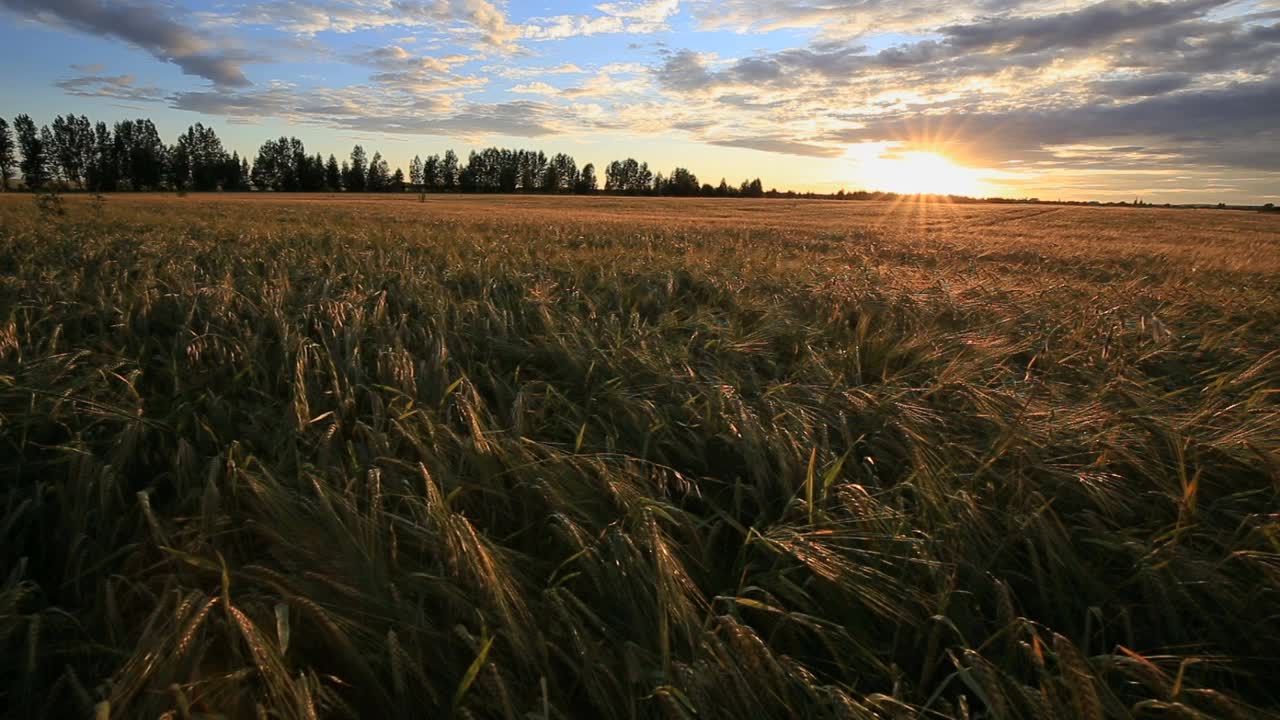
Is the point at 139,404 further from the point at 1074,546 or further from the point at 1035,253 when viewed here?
the point at 1035,253

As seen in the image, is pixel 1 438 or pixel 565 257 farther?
pixel 565 257

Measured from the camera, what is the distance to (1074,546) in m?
1.44

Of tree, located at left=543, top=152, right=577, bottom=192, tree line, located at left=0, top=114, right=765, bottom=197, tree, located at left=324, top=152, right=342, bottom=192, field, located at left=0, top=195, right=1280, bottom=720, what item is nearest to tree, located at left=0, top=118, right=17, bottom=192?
tree line, located at left=0, top=114, right=765, bottom=197

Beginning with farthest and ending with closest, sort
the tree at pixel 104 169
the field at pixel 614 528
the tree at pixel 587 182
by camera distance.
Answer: the tree at pixel 587 182 < the tree at pixel 104 169 < the field at pixel 614 528

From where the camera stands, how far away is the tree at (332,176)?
89.5 meters

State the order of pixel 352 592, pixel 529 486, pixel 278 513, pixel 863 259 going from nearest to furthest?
pixel 352 592
pixel 278 513
pixel 529 486
pixel 863 259

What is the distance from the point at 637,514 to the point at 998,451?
1.07 m

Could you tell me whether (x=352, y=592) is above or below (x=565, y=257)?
below

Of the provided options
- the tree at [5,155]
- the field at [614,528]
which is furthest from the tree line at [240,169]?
the field at [614,528]

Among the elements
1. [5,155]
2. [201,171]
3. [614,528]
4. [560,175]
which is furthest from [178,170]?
[614,528]

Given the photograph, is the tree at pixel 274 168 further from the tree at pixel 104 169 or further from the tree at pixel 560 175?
the tree at pixel 560 175

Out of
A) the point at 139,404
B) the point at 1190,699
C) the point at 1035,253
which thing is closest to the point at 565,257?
the point at 139,404

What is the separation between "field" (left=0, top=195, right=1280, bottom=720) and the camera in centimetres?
101

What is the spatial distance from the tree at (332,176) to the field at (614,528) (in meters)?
101
